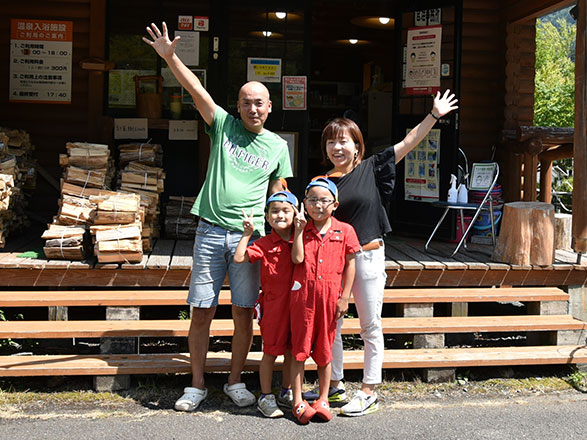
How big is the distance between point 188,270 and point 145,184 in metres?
1.34

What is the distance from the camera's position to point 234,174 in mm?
4332

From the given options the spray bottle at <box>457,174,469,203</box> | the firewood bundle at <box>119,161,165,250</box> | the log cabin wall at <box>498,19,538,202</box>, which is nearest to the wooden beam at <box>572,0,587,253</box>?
the spray bottle at <box>457,174,469,203</box>

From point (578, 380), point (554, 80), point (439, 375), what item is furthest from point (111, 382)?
point (554, 80)

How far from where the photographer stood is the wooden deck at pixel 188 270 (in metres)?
5.50

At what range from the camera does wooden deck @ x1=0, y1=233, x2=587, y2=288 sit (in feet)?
18.0

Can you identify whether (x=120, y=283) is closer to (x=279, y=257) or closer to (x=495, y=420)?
(x=279, y=257)

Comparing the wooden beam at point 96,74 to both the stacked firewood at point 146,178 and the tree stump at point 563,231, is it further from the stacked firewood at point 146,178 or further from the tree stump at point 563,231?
the tree stump at point 563,231

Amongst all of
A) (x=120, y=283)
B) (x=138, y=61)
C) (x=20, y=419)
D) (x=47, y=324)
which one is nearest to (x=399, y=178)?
(x=138, y=61)

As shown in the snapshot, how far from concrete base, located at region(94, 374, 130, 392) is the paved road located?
236 millimetres

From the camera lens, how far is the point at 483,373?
5.31m

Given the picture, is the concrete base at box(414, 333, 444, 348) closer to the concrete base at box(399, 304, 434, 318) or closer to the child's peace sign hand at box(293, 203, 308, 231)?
the concrete base at box(399, 304, 434, 318)

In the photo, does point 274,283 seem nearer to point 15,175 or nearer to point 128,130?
point 15,175

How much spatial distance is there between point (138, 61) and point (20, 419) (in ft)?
14.9

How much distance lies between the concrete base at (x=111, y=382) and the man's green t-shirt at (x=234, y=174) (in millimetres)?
1238
